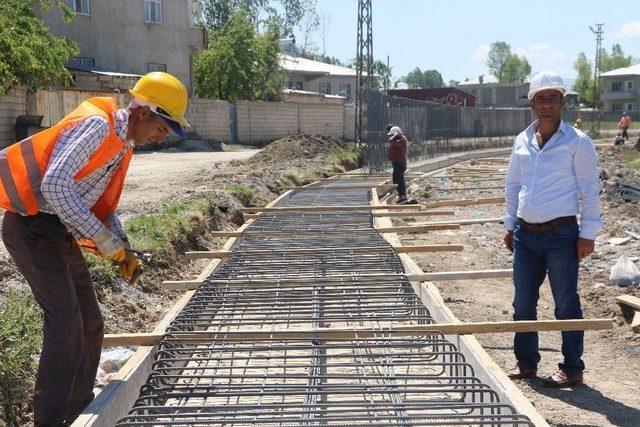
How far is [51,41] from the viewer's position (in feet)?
72.2

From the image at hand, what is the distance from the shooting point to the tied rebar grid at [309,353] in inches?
134

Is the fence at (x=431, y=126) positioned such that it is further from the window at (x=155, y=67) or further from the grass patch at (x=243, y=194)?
the window at (x=155, y=67)

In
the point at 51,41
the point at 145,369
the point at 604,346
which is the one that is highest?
the point at 51,41

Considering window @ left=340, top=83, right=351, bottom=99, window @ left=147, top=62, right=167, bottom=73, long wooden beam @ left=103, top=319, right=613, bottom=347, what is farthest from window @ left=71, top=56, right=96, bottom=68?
window @ left=340, top=83, right=351, bottom=99

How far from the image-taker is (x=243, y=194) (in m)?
12.0

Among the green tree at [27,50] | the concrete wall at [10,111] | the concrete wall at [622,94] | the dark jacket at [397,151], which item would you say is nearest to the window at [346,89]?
the concrete wall at [622,94]

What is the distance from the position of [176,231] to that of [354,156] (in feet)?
45.8

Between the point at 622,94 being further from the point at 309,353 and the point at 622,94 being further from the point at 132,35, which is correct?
the point at 309,353

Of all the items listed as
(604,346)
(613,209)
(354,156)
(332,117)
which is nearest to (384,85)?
(332,117)

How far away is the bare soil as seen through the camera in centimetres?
445

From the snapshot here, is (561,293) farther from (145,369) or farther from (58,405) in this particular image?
(58,405)

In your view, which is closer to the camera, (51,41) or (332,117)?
(51,41)

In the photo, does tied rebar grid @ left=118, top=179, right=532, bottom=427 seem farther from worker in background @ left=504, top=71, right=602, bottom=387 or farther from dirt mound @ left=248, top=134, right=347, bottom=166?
dirt mound @ left=248, top=134, right=347, bottom=166

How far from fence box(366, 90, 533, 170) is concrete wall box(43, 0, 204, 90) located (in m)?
12.1
